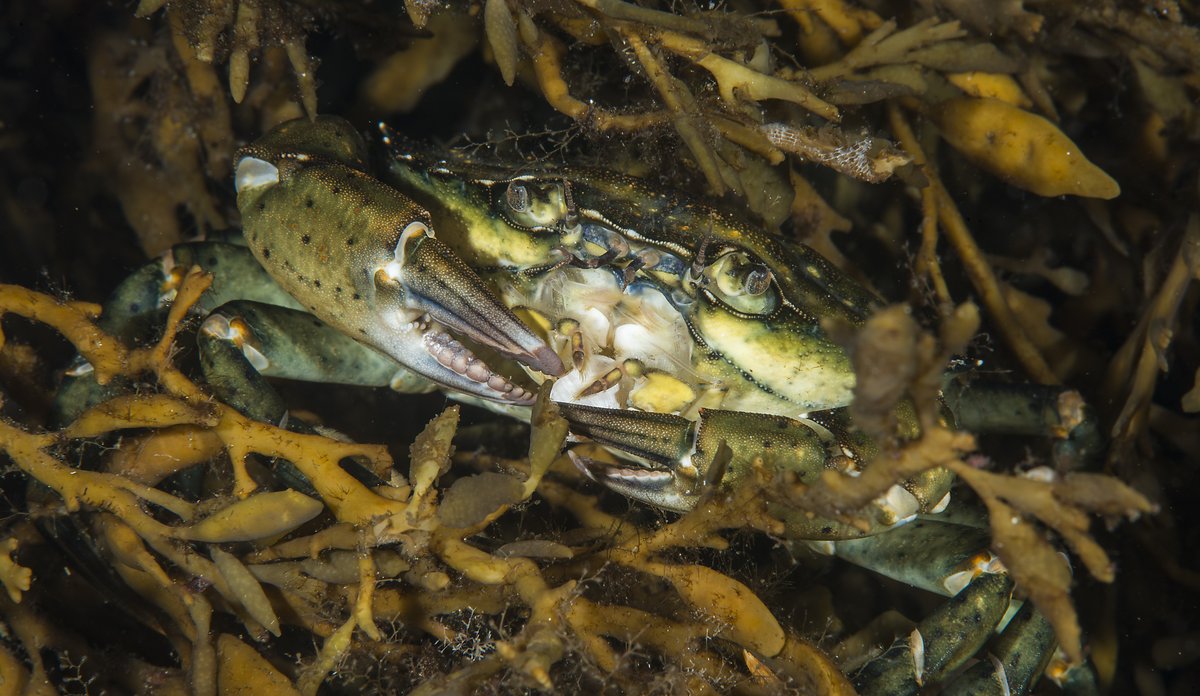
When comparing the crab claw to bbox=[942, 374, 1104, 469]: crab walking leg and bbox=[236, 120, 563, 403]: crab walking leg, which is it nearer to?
bbox=[236, 120, 563, 403]: crab walking leg

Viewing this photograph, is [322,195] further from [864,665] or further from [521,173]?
[864,665]

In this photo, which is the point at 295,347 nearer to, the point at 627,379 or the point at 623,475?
the point at 627,379

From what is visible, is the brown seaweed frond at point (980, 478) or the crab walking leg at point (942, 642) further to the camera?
the crab walking leg at point (942, 642)

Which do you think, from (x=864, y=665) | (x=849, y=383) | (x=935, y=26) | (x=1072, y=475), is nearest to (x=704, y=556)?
(x=864, y=665)

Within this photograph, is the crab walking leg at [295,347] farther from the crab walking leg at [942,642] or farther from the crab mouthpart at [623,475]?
the crab walking leg at [942,642]

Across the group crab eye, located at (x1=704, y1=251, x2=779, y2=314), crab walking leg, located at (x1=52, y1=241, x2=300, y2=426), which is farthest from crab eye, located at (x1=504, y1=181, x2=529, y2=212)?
crab walking leg, located at (x1=52, y1=241, x2=300, y2=426)

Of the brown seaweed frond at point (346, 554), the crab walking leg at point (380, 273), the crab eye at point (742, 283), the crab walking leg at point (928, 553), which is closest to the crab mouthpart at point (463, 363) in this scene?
the crab walking leg at point (380, 273)
